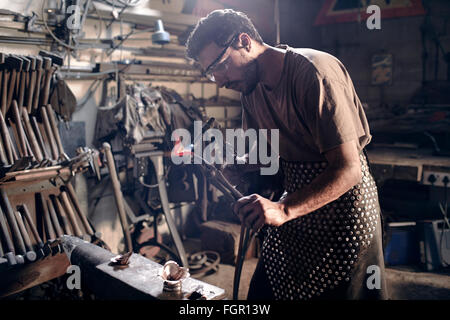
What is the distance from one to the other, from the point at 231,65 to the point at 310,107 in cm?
39

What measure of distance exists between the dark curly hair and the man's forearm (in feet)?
2.13

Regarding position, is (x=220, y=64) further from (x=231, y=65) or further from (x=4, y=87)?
(x=4, y=87)

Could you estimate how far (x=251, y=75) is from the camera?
1.54 metres

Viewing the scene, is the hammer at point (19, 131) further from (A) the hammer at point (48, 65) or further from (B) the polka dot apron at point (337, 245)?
(B) the polka dot apron at point (337, 245)

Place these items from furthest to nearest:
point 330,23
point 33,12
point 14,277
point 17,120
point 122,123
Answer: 1. point 330,23
2. point 122,123
3. point 33,12
4. point 17,120
5. point 14,277

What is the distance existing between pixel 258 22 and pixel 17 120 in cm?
337

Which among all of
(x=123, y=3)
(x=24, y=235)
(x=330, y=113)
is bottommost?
(x=24, y=235)

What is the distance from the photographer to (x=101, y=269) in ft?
4.59

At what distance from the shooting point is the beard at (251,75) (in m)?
1.53

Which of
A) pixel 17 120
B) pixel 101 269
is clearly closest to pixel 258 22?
pixel 17 120

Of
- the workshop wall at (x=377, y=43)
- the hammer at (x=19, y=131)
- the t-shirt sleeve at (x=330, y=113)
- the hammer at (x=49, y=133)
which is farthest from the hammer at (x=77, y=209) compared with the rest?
the workshop wall at (x=377, y=43)

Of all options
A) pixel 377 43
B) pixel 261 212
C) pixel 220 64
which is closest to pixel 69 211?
pixel 220 64

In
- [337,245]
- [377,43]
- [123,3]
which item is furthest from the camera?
[377,43]
